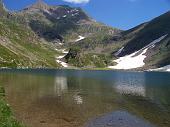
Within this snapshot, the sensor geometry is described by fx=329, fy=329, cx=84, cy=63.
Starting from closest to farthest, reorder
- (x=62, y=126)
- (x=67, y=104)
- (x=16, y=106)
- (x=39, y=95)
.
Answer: (x=62, y=126) → (x=16, y=106) → (x=67, y=104) → (x=39, y=95)

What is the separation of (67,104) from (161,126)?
22562 millimetres

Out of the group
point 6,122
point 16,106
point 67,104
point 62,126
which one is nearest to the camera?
point 6,122

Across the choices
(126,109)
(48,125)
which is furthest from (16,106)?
(126,109)

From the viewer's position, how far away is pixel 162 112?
5725 centimetres

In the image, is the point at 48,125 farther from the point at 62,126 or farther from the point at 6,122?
the point at 6,122

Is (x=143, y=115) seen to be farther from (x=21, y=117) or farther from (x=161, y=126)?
(x=21, y=117)

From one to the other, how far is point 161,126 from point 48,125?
15.6 m

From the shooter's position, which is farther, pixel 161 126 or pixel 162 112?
pixel 162 112

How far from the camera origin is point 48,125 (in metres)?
43.2

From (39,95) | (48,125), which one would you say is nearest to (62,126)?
(48,125)

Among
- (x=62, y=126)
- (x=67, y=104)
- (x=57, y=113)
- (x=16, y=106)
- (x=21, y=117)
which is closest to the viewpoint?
(x=62, y=126)

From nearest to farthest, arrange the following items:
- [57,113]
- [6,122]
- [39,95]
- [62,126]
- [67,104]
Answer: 1. [6,122]
2. [62,126]
3. [57,113]
4. [67,104]
5. [39,95]

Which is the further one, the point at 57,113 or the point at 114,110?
the point at 114,110

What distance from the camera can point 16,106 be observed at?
56.8m
